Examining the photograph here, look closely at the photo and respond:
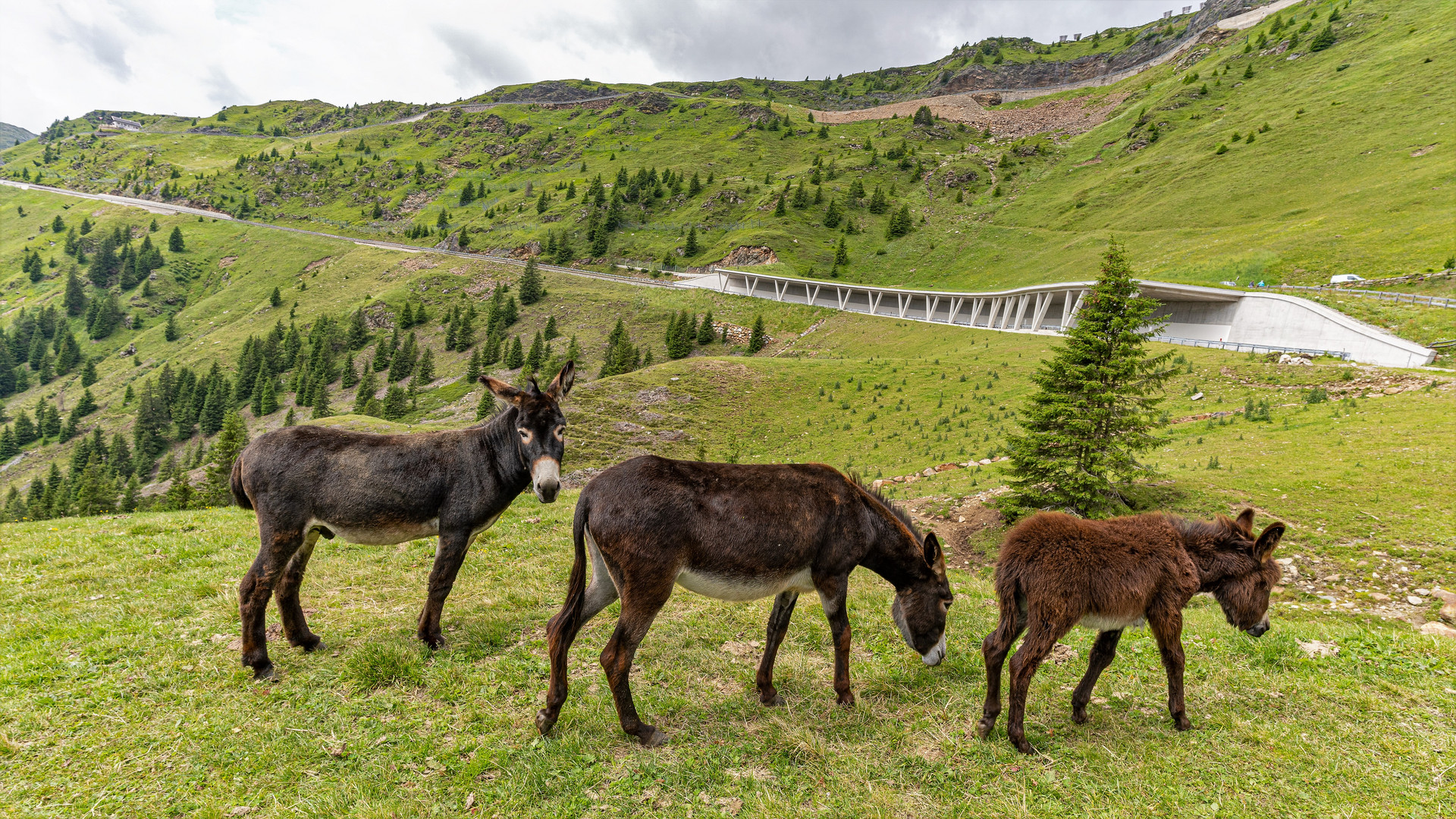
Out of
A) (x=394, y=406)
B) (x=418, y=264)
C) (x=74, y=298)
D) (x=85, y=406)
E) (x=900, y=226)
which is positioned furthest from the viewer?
(x=74, y=298)

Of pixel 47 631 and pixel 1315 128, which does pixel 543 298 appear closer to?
pixel 47 631

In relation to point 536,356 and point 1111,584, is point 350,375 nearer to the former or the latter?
point 536,356

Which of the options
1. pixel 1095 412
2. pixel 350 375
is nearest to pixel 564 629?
pixel 1095 412

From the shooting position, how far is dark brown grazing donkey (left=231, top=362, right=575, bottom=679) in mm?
6562

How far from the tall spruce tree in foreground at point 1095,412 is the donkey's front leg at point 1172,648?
9975 millimetres

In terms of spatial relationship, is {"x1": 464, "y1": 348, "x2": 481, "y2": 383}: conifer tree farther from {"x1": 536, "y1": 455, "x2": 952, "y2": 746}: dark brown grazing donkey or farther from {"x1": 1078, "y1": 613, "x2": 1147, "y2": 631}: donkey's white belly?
{"x1": 1078, "y1": 613, "x2": 1147, "y2": 631}: donkey's white belly

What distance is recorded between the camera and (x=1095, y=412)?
1496cm

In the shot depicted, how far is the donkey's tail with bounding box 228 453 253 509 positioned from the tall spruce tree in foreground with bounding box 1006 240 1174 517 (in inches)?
646

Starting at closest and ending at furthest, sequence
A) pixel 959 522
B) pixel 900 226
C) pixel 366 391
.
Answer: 1. pixel 959 522
2. pixel 366 391
3. pixel 900 226

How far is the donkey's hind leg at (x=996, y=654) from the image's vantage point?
562 centimetres

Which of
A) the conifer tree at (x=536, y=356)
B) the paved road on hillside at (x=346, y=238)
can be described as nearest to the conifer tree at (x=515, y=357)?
the conifer tree at (x=536, y=356)

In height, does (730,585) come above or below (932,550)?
below

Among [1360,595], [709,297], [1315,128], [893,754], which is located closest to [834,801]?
[893,754]

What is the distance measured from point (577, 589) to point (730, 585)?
1.63 metres
